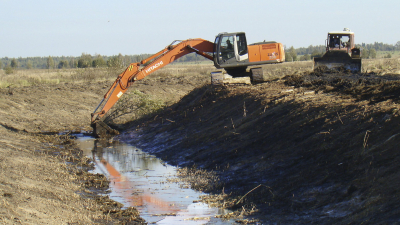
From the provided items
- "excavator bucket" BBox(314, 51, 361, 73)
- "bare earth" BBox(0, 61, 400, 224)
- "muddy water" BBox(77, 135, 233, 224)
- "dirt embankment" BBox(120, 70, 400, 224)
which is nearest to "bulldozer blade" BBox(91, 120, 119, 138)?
"bare earth" BBox(0, 61, 400, 224)

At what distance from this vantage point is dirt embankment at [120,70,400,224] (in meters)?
7.39

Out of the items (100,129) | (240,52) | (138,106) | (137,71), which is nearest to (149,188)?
(137,71)

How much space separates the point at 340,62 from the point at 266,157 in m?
14.5

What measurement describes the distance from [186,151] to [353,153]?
7.02 metres

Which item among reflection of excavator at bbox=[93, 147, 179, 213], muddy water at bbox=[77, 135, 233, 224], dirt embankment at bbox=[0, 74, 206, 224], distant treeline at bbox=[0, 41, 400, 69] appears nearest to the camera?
dirt embankment at bbox=[0, 74, 206, 224]

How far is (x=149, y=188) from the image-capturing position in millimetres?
10906

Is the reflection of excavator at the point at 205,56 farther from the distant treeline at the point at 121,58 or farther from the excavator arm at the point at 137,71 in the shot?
the distant treeline at the point at 121,58

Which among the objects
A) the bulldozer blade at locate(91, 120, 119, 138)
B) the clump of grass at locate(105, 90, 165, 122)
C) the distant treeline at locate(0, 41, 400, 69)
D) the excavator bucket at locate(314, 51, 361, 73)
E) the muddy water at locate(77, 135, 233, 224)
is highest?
the distant treeline at locate(0, 41, 400, 69)

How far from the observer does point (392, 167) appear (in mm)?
7512

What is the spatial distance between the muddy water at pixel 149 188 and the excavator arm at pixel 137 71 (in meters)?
2.18

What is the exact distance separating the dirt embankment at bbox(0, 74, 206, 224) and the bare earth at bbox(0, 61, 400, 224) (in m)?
0.04

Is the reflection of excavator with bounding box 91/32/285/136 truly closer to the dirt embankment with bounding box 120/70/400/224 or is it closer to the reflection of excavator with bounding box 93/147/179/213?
the dirt embankment with bounding box 120/70/400/224

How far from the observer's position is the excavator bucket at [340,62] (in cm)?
2339

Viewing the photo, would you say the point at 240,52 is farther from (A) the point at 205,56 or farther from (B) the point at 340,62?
(B) the point at 340,62
